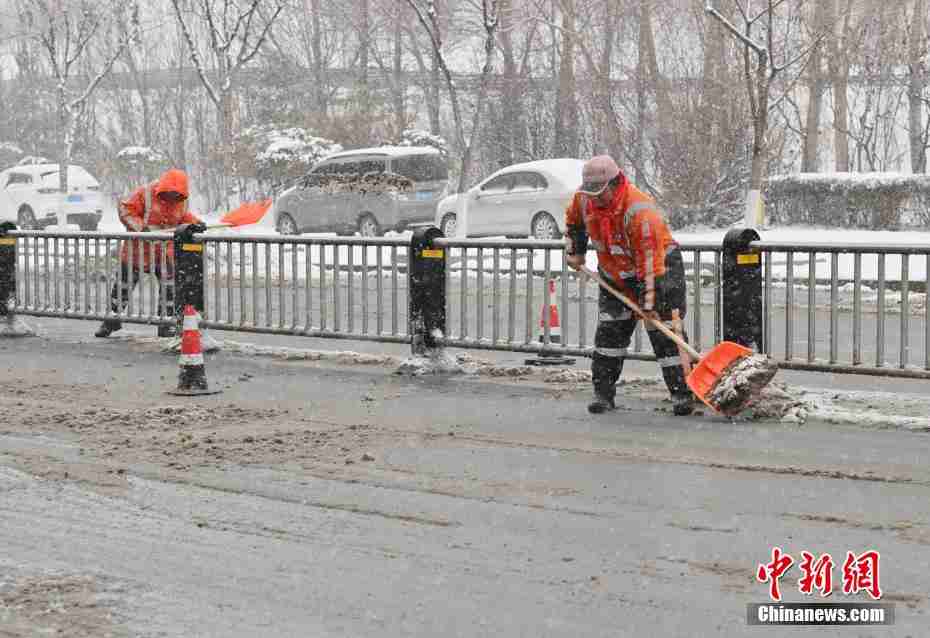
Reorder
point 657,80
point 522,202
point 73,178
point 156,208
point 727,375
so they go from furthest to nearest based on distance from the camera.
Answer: point 73,178, point 657,80, point 522,202, point 156,208, point 727,375

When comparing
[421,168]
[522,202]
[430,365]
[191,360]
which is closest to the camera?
[191,360]

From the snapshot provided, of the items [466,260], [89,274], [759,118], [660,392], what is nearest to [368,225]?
[759,118]

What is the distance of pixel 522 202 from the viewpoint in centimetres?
3003

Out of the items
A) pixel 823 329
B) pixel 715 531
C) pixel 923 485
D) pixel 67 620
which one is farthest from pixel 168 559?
pixel 823 329

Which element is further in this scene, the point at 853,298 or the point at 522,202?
the point at 522,202

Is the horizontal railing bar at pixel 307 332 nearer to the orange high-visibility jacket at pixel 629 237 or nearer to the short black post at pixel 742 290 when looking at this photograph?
the orange high-visibility jacket at pixel 629 237

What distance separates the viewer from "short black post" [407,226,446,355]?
41.0 feet

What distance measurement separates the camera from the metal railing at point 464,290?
10703mm

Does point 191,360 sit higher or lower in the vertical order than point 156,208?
lower

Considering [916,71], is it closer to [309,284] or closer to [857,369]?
[309,284]

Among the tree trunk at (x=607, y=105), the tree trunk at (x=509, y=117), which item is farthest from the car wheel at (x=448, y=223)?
the tree trunk at (x=509, y=117)

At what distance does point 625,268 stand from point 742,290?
A: 840mm

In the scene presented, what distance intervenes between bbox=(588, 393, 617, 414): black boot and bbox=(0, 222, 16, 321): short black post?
7561mm

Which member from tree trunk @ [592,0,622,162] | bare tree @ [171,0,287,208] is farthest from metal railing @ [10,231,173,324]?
tree trunk @ [592,0,622,162]
